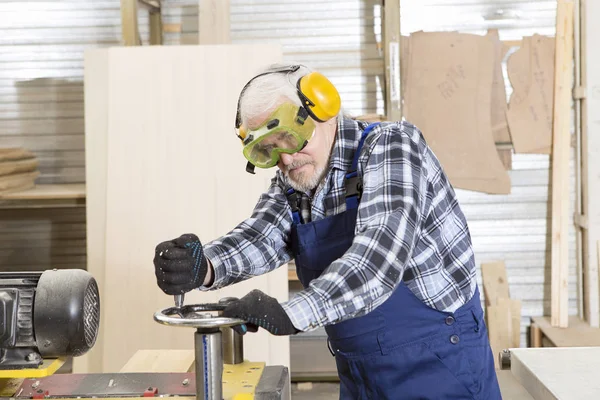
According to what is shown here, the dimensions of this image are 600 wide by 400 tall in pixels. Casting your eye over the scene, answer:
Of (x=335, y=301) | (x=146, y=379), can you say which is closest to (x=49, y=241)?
(x=146, y=379)

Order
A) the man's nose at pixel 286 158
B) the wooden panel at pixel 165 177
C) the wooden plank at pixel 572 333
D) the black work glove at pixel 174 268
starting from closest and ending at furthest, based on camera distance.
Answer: the black work glove at pixel 174 268 → the man's nose at pixel 286 158 → the wooden panel at pixel 165 177 → the wooden plank at pixel 572 333

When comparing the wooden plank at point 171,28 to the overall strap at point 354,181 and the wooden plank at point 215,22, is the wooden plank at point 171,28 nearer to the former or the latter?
the wooden plank at point 215,22

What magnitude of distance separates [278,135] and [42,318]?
2.59ft

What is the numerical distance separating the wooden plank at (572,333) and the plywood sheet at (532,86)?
1189 mm

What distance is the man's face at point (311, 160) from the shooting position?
7.18ft

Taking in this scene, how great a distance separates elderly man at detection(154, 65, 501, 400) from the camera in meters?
1.96

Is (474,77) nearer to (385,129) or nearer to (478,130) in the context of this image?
(478,130)

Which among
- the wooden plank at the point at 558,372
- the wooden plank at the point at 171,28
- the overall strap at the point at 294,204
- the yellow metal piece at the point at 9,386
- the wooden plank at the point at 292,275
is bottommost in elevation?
the wooden plank at the point at 558,372

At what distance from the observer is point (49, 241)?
5.20 metres

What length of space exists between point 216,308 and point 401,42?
134 inches

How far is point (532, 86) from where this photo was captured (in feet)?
15.9

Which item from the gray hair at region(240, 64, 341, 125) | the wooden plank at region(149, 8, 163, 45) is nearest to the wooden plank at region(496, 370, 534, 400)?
the gray hair at region(240, 64, 341, 125)

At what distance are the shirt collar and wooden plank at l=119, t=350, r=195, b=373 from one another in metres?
0.79

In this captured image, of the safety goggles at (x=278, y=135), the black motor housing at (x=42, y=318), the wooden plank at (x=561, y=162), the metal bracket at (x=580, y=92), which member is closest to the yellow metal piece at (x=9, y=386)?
the black motor housing at (x=42, y=318)
